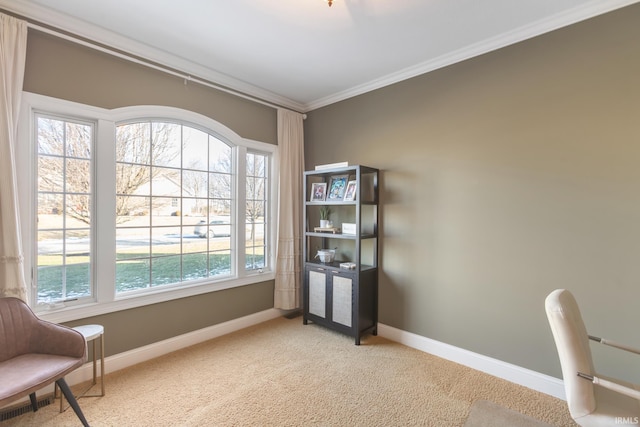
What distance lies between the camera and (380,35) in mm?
2328

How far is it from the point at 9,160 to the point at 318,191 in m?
2.58

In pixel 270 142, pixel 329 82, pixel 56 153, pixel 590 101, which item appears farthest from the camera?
pixel 270 142

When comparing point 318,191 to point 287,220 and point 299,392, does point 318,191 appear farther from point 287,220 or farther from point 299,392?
point 299,392

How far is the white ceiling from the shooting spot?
200 cm

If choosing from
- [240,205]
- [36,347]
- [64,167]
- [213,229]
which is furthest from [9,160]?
[240,205]

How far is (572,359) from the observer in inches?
54.1

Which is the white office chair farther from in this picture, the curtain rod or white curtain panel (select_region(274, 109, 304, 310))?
the curtain rod

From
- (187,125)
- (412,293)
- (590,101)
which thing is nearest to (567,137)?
(590,101)

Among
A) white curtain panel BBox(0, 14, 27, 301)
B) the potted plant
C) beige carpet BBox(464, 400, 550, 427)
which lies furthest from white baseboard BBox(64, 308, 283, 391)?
beige carpet BBox(464, 400, 550, 427)

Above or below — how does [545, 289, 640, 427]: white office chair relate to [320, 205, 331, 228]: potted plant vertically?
below

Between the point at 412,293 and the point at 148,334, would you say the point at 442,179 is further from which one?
the point at 148,334

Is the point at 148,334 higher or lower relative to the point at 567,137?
lower

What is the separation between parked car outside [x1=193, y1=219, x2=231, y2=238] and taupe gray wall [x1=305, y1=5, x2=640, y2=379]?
1.77m

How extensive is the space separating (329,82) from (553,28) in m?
1.94
